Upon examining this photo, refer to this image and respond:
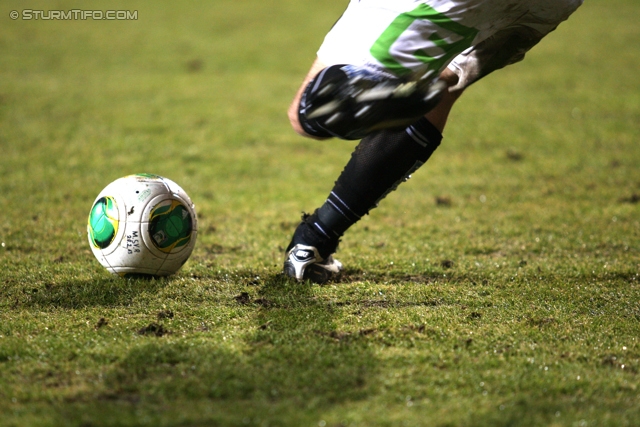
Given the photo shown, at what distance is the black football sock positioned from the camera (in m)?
2.99

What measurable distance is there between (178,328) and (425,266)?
55.2 inches

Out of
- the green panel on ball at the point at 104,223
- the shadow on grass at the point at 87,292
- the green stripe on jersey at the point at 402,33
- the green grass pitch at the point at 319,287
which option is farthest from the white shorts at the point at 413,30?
the shadow on grass at the point at 87,292

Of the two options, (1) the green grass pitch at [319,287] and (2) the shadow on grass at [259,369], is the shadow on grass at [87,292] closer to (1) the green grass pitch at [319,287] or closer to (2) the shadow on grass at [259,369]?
(1) the green grass pitch at [319,287]

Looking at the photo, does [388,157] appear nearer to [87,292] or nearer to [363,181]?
[363,181]

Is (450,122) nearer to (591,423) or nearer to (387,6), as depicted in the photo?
(387,6)

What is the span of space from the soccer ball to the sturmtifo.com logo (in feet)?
38.9

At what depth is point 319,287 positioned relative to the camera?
309 centimetres

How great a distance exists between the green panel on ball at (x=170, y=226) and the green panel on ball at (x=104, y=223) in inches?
6.9

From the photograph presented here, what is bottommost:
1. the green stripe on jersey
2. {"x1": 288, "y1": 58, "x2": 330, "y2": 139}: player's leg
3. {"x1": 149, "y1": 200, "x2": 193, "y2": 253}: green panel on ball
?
{"x1": 149, "y1": 200, "x2": 193, "y2": 253}: green panel on ball

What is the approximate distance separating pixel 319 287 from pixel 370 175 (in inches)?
22.4

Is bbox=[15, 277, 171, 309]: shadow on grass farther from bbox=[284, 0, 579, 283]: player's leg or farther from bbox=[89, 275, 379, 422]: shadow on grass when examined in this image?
bbox=[284, 0, 579, 283]: player's leg

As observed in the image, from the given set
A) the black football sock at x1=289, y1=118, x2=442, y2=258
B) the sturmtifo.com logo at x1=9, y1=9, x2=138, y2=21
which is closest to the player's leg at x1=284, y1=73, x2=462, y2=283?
the black football sock at x1=289, y1=118, x2=442, y2=258

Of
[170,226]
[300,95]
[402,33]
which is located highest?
[402,33]

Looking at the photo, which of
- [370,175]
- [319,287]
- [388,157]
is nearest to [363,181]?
[370,175]
